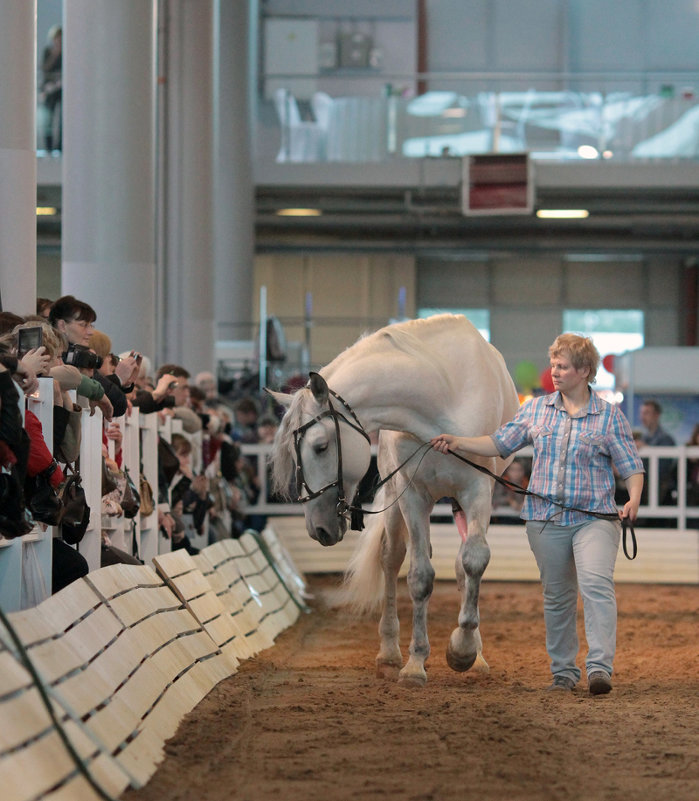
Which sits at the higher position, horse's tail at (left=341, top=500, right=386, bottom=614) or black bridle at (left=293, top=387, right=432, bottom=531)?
black bridle at (left=293, top=387, right=432, bottom=531)

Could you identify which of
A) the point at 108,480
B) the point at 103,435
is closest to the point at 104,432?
the point at 103,435

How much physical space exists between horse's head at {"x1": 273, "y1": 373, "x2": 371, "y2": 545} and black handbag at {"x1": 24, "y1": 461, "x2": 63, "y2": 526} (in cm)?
139

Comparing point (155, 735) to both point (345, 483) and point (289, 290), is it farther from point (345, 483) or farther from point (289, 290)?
point (289, 290)

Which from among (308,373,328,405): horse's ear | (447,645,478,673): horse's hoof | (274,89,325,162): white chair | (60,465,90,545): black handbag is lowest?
(447,645,478,673): horse's hoof

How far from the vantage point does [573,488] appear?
5.64 metres

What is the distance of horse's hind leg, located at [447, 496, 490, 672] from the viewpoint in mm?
5906

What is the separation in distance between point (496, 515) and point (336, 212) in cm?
1012

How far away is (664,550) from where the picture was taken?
12.5 meters

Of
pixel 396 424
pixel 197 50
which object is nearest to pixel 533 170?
pixel 197 50

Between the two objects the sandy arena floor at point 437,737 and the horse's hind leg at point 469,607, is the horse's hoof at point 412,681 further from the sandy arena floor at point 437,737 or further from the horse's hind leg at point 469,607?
the horse's hind leg at point 469,607

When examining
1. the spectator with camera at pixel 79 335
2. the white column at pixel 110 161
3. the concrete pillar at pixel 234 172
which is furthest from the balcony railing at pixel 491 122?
the spectator with camera at pixel 79 335

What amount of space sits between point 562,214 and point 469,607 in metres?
17.3

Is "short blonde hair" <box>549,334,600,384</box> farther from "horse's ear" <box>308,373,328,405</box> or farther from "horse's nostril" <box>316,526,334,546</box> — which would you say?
"horse's nostril" <box>316,526,334,546</box>

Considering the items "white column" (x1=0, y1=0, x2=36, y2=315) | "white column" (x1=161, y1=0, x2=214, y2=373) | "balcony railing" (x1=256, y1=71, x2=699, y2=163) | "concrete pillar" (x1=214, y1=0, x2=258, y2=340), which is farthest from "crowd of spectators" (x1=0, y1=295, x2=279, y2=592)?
"concrete pillar" (x1=214, y1=0, x2=258, y2=340)
